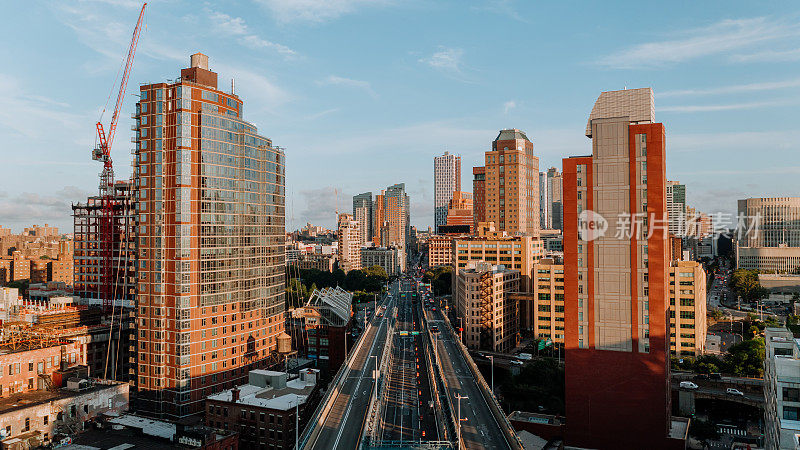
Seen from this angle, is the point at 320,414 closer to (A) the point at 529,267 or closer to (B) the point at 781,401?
(B) the point at 781,401

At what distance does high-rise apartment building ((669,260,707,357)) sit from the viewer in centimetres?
9919

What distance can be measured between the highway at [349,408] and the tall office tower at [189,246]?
21811 millimetres

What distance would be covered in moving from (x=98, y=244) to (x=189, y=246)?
5931 centimetres

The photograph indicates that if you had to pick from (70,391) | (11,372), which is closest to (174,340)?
(70,391)

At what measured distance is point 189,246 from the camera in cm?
8506

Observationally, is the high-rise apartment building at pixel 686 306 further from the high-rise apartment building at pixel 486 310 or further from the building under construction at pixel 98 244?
the building under construction at pixel 98 244

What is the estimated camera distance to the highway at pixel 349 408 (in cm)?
5778

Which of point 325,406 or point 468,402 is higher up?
point 325,406

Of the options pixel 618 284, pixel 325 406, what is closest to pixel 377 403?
pixel 325 406

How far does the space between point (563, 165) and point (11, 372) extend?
87.0 metres

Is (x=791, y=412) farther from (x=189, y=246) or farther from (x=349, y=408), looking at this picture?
(x=189, y=246)

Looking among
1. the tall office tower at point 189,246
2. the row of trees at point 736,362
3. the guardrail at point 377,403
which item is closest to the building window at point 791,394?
the guardrail at point 377,403

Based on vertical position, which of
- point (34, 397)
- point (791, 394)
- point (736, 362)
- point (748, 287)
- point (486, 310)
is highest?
point (791, 394)

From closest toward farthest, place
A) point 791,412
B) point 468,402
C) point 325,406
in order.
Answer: point 791,412 < point 325,406 < point 468,402
